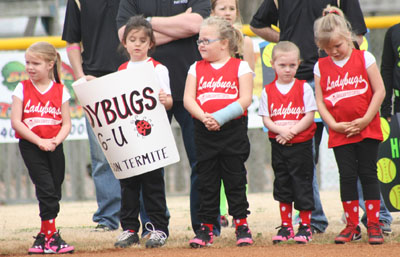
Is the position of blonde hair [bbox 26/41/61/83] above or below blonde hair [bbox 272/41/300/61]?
above

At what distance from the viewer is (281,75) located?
5469mm

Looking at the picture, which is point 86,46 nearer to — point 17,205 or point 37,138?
point 37,138

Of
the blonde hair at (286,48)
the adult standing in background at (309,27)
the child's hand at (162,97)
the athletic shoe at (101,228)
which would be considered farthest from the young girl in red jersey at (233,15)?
the athletic shoe at (101,228)

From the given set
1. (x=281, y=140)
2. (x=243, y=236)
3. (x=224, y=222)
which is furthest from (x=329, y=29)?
(x=224, y=222)

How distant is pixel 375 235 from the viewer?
16.9 ft

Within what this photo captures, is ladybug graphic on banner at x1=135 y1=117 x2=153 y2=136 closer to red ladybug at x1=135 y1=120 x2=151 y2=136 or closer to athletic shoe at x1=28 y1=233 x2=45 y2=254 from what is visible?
red ladybug at x1=135 y1=120 x2=151 y2=136

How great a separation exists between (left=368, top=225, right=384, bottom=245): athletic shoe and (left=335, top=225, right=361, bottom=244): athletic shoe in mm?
111

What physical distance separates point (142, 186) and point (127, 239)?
386 mm

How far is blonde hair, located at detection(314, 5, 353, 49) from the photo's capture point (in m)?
5.22

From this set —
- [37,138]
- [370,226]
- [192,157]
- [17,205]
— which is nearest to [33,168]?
[37,138]

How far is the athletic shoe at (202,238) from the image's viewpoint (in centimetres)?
518

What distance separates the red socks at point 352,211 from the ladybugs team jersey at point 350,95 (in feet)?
1.36

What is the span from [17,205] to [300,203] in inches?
223

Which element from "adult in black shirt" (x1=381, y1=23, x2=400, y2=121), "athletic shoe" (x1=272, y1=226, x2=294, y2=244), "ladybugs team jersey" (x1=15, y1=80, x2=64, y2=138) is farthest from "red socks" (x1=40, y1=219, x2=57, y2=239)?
"adult in black shirt" (x1=381, y1=23, x2=400, y2=121)
